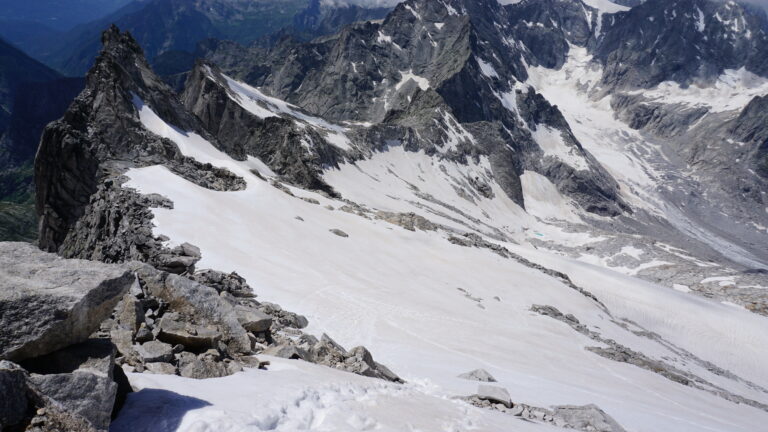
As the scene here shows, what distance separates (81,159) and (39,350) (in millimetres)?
39796

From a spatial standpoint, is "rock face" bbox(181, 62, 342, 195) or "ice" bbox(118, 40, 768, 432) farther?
"rock face" bbox(181, 62, 342, 195)

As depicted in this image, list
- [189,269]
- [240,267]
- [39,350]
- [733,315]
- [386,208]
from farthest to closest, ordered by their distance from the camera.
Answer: [386,208] → [733,315] → [240,267] → [189,269] → [39,350]

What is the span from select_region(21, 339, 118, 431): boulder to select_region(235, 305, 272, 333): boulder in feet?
20.1

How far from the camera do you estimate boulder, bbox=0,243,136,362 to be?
17.6 feet

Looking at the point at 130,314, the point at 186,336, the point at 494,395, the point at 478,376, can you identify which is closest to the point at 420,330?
the point at 478,376

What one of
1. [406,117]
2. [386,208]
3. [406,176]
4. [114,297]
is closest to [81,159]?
[114,297]

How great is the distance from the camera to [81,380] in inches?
207

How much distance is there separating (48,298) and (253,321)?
684 cm

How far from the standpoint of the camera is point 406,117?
516 ft

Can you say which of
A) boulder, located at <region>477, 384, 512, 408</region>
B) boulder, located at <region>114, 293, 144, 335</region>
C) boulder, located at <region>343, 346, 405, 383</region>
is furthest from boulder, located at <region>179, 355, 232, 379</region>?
boulder, located at <region>477, 384, 512, 408</region>

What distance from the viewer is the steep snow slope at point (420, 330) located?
8.31 m

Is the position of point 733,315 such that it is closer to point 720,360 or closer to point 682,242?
point 720,360

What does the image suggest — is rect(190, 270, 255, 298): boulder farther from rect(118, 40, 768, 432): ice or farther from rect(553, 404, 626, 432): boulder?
rect(553, 404, 626, 432): boulder

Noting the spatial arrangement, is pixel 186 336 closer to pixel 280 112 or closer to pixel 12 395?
pixel 12 395
